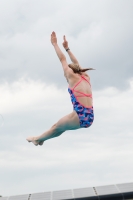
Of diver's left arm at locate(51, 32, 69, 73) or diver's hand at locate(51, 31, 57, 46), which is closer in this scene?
diver's left arm at locate(51, 32, 69, 73)

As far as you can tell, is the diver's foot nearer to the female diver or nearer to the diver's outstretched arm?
the female diver

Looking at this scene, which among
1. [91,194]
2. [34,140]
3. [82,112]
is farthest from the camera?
[91,194]

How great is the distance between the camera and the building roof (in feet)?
46.8

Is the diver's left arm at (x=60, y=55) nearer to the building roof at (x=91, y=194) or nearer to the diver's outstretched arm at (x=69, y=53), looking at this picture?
the diver's outstretched arm at (x=69, y=53)

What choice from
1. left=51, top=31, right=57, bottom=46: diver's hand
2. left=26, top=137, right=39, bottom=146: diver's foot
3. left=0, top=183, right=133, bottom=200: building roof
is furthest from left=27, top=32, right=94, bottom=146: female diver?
left=0, top=183, right=133, bottom=200: building roof

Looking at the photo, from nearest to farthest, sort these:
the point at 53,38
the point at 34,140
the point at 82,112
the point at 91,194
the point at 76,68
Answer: the point at 82,112
the point at 76,68
the point at 53,38
the point at 34,140
the point at 91,194

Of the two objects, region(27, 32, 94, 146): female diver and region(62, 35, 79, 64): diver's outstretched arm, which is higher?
region(62, 35, 79, 64): diver's outstretched arm

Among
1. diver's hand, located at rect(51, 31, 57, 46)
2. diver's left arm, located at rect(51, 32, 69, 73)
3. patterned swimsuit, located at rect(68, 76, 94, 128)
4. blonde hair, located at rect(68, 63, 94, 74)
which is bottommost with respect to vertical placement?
patterned swimsuit, located at rect(68, 76, 94, 128)

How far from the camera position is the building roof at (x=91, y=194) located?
14266mm

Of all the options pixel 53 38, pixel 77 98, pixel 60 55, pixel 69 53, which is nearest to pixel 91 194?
pixel 77 98

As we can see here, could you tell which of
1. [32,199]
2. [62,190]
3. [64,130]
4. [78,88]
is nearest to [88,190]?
[62,190]

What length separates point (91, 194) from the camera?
47.5 feet

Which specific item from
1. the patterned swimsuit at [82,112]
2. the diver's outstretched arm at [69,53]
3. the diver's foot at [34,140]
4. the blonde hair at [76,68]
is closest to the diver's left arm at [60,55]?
the blonde hair at [76,68]

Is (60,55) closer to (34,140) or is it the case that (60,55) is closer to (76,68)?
(76,68)
